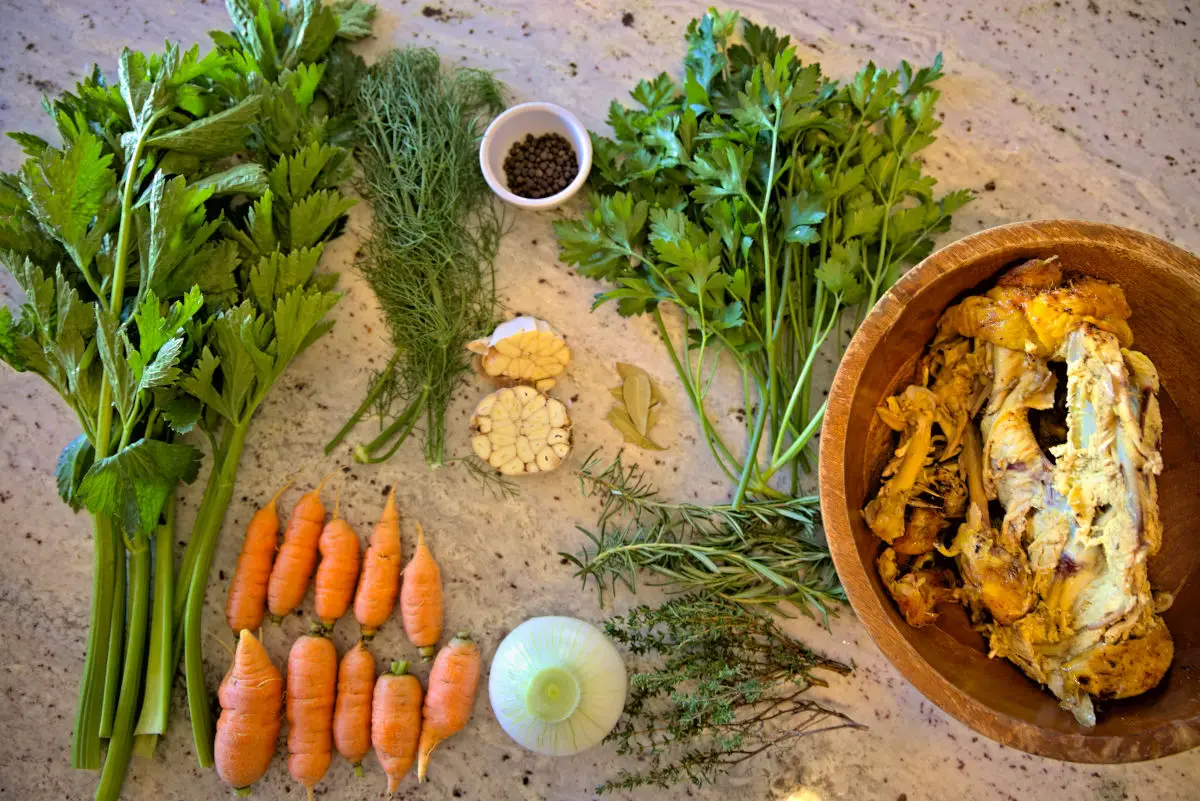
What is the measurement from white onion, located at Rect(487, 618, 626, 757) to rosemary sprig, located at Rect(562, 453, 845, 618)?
118mm

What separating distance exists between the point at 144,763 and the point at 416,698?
1.77 ft

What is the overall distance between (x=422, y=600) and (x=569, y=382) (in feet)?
1.65

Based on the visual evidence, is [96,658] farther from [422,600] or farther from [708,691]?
[708,691]

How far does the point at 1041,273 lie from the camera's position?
1.26 metres

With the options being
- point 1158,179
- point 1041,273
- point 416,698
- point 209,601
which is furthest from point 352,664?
point 1158,179

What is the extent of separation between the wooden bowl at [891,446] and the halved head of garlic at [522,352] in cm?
55

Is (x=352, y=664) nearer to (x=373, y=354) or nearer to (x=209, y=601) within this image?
(x=209, y=601)

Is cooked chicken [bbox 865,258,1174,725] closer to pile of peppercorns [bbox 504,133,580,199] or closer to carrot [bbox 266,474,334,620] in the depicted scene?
pile of peppercorns [bbox 504,133,580,199]

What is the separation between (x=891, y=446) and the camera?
4.54ft

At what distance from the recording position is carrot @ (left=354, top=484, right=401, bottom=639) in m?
1.52

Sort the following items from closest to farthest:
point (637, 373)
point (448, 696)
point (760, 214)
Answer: point (760, 214) → point (448, 696) → point (637, 373)

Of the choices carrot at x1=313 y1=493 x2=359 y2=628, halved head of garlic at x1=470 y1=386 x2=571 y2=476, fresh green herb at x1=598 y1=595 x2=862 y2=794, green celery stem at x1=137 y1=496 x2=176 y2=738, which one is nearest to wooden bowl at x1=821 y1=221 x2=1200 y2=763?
fresh green herb at x1=598 y1=595 x2=862 y2=794

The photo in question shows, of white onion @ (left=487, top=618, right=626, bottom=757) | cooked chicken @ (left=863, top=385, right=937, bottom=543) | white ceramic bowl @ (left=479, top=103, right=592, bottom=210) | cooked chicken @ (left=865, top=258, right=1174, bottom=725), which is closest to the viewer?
cooked chicken @ (left=865, top=258, right=1174, bottom=725)

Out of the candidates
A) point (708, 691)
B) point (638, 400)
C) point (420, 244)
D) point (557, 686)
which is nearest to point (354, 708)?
point (557, 686)
